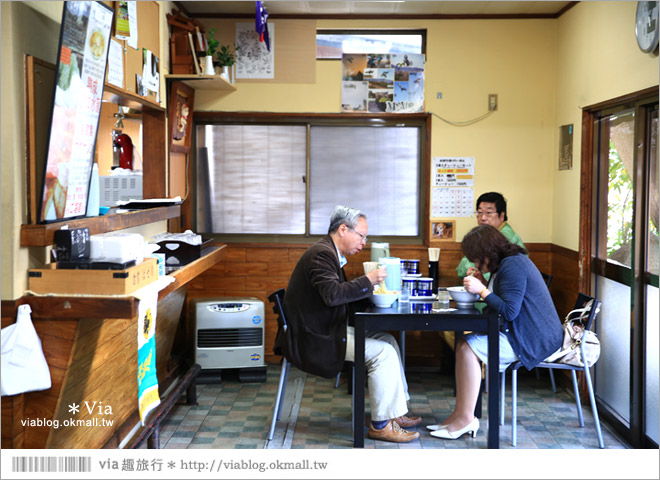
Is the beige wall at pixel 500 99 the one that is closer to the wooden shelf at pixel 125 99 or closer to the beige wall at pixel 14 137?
the wooden shelf at pixel 125 99

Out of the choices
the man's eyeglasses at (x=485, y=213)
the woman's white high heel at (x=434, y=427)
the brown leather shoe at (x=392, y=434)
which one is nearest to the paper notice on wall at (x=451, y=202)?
the man's eyeglasses at (x=485, y=213)

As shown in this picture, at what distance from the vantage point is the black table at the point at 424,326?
3.57 meters

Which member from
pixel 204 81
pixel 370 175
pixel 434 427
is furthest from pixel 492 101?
pixel 434 427

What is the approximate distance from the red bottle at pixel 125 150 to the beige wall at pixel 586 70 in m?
3.02

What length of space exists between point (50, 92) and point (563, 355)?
116 inches

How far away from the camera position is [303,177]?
18.6ft

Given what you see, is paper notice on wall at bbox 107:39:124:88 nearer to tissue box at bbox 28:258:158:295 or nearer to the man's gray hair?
tissue box at bbox 28:258:158:295

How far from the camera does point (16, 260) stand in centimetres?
264

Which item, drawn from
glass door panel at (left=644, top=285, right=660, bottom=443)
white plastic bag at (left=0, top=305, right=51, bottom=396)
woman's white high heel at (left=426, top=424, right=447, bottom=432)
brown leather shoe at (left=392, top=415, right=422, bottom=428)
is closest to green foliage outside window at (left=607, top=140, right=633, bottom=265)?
glass door panel at (left=644, top=285, right=660, bottom=443)

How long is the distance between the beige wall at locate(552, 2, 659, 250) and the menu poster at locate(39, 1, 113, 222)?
276 cm

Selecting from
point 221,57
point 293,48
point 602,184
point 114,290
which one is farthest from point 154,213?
point 602,184

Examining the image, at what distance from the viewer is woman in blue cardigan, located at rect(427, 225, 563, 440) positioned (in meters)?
3.70

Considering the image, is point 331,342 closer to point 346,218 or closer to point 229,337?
point 346,218

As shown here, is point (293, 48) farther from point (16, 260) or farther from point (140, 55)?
point (16, 260)
